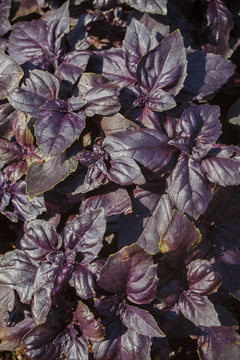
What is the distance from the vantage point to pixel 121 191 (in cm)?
169

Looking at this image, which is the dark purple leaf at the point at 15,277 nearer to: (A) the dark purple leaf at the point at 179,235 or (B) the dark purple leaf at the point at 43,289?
(B) the dark purple leaf at the point at 43,289

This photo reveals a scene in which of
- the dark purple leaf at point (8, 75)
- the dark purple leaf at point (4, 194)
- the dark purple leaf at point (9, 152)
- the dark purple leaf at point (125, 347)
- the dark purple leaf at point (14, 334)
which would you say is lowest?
the dark purple leaf at point (14, 334)

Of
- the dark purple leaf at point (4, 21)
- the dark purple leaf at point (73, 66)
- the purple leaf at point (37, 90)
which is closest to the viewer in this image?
the purple leaf at point (37, 90)

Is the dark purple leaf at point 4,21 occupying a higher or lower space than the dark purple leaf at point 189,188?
higher

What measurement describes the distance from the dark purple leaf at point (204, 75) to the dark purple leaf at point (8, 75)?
74 centimetres

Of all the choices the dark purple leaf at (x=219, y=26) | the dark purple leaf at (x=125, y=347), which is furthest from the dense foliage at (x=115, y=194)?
the dark purple leaf at (x=219, y=26)

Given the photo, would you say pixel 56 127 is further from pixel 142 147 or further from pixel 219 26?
pixel 219 26

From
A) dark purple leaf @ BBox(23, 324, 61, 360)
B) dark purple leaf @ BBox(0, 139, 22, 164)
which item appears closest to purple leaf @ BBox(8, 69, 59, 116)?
dark purple leaf @ BBox(0, 139, 22, 164)

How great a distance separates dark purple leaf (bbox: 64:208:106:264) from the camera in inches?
59.4

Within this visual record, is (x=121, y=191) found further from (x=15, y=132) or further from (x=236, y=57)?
(x=236, y=57)

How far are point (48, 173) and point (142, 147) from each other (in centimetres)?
39

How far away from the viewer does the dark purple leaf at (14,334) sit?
173 centimetres

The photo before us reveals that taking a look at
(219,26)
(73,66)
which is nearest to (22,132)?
(73,66)

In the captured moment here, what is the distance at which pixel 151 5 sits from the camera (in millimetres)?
1820
